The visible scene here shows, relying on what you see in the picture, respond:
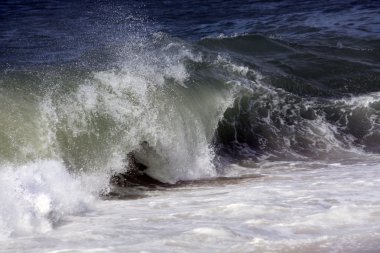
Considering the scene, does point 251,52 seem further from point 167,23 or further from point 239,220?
point 239,220

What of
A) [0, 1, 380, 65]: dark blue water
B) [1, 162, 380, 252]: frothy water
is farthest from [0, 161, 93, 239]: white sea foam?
[0, 1, 380, 65]: dark blue water

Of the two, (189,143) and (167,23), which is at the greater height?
(167,23)

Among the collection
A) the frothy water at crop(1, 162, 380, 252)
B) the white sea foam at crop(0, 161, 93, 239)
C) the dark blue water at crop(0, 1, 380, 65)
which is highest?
the dark blue water at crop(0, 1, 380, 65)

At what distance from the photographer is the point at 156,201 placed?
7.23 metres

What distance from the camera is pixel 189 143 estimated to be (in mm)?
9750

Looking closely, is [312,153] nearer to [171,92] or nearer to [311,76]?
[171,92]

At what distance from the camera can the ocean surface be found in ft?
19.3

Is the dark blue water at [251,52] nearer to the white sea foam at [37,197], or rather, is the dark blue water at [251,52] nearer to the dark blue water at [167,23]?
the dark blue water at [167,23]

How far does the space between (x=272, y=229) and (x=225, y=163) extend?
147 inches

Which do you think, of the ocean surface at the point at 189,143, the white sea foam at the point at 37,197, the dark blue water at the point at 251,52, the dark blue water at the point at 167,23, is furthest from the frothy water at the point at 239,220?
the dark blue water at the point at 167,23

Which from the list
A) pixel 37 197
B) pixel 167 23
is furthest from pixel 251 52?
pixel 37 197

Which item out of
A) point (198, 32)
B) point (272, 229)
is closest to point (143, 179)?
point (272, 229)

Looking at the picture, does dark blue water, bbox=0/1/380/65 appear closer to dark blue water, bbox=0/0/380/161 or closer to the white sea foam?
dark blue water, bbox=0/0/380/161

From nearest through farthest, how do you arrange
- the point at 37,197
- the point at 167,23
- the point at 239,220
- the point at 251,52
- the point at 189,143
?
the point at 239,220, the point at 37,197, the point at 189,143, the point at 251,52, the point at 167,23
